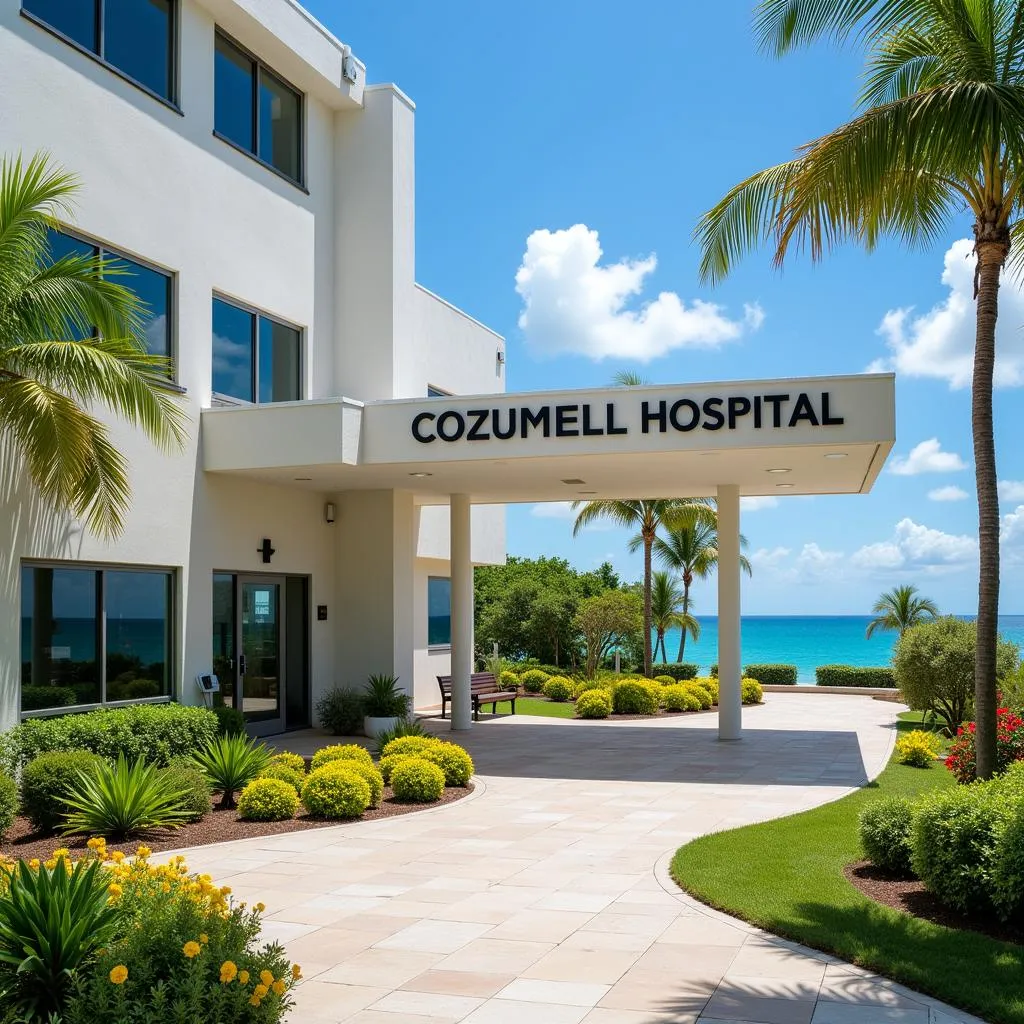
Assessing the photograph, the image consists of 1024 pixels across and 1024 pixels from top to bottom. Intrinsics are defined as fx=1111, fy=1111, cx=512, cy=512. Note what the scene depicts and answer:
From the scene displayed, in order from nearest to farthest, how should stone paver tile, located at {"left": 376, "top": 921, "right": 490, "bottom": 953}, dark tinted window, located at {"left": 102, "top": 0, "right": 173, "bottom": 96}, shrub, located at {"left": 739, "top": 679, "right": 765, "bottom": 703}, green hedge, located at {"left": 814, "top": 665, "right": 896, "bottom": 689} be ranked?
stone paver tile, located at {"left": 376, "top": 921, "right": 490, "bottom": 953}, dark tinted window, located at {"left": 102, "top": 0, "right": 173, "bottom": 96}, shrub, located at {"left": 739, "top": 679, "right": 765, "bottom": 703}, green hedge, located at {"left": 814, "top": 665, "right": 896, "bottom": 689}

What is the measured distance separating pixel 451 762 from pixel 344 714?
5.51 metres

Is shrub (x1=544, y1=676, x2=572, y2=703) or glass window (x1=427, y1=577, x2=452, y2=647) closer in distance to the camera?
glass window (x1=427, y1=577, x2=452, y2=647)

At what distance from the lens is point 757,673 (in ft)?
113

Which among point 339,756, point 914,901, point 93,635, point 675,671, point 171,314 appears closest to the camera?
point 914,901

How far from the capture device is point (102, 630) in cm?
1351

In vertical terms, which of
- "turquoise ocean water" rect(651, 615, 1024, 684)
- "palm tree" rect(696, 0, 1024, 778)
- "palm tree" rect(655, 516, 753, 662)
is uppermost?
"palm tree" rect(696, 0, 1024, 778)

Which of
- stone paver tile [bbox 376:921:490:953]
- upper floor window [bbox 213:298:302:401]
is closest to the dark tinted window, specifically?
upper floor window [bbox 213:298:302:401]

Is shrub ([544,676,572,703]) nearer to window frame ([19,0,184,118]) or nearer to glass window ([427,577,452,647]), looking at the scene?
glass window ([427,577,452,647])

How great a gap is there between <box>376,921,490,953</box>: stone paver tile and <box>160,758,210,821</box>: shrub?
13.6ft

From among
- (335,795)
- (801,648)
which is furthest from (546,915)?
(801,648)

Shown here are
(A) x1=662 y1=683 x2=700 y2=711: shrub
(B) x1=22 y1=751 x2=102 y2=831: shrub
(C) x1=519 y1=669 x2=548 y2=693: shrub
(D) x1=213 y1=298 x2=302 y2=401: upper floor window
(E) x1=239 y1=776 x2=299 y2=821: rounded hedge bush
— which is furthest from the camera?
(C) x1=519 y1=669 x2=548 y2=693: shrub

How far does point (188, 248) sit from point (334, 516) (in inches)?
217

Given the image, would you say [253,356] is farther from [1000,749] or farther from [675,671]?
[675,671]

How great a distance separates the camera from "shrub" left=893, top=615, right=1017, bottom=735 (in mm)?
18875
